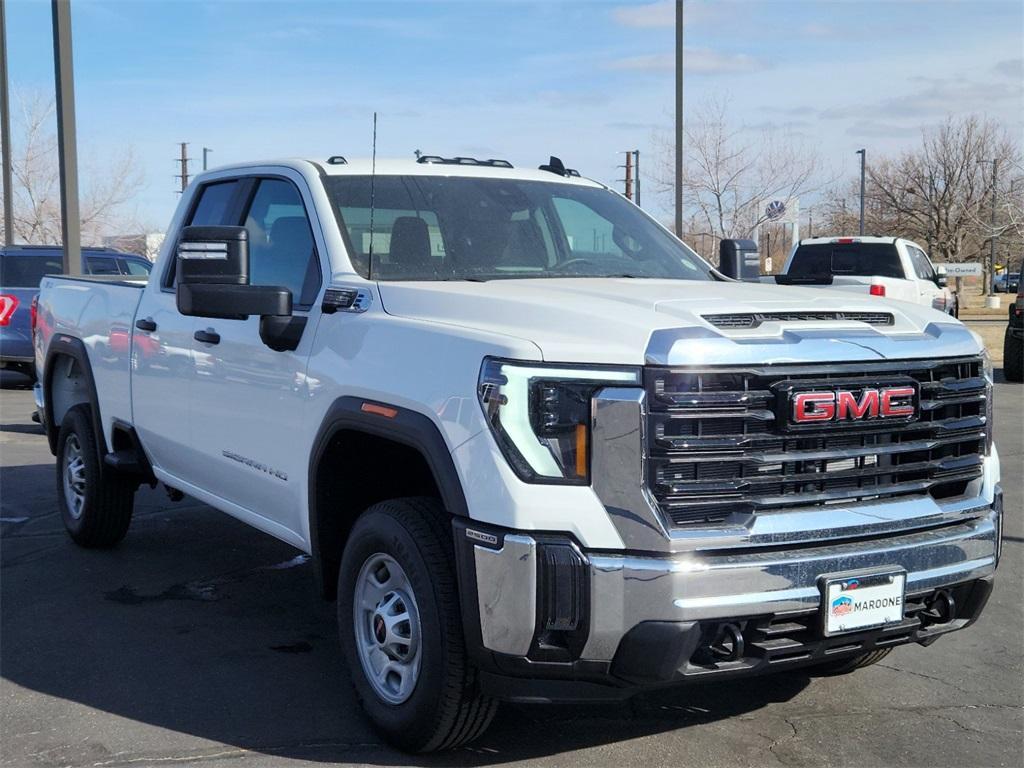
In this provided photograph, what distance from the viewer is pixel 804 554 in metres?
3.40

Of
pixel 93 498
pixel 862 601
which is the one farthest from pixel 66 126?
pixel 862 601

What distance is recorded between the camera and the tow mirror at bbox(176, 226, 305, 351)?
4.24 m

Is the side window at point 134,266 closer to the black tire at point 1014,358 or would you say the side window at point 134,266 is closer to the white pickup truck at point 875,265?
the white pickup truck at point 875,265

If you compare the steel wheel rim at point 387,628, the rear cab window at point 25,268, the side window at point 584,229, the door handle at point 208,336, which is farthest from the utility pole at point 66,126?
the steel wheel rim at point 387,628

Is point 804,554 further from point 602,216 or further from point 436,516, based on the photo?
point 602,216

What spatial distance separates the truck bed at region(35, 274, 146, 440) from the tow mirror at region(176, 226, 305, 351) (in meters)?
1.87

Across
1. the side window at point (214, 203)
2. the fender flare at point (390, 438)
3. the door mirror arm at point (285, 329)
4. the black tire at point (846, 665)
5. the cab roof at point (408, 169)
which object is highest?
the cab roof at point (408, 169)

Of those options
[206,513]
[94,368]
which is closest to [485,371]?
[94,368]

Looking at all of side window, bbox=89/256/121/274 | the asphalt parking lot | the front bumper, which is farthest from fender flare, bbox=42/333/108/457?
side window, bbox=89/256/121/274

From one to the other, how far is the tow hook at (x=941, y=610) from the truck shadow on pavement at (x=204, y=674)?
830 mm

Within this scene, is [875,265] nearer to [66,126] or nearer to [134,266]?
[66,126]

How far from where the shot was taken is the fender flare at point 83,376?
6473 mm

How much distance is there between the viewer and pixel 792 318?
3.66 meters

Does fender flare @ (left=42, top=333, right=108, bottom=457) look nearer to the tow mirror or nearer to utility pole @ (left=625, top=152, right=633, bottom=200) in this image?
the tow mirror
